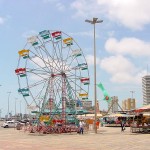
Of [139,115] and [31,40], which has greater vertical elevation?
[31,40]

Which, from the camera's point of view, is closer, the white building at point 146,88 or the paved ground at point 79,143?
the paved ground at point 79,143

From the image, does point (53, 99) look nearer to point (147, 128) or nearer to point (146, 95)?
point (147, 128)

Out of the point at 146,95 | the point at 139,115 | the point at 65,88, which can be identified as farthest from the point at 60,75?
the point at 146,95

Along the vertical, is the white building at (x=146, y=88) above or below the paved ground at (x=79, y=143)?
above

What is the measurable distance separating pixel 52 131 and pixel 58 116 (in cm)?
327

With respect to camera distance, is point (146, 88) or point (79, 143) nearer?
point (79, 143)

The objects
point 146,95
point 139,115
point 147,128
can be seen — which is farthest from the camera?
point 146,95

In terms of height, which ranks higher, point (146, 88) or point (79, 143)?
point (146, 88)

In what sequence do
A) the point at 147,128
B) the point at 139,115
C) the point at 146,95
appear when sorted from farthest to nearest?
the point at 146,95, the point at 139,115, the point at 147,128

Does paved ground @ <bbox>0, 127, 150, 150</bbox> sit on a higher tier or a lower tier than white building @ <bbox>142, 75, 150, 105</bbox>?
lower

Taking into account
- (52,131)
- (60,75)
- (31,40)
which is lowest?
(52,131)

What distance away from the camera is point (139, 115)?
1629 inches

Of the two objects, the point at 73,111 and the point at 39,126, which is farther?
the point at 73,111

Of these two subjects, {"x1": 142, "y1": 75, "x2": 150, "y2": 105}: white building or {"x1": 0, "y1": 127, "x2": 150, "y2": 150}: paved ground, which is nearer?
{"x1": 0, "y1": 127, "x2": 150, "y2": 150}: paved ground
